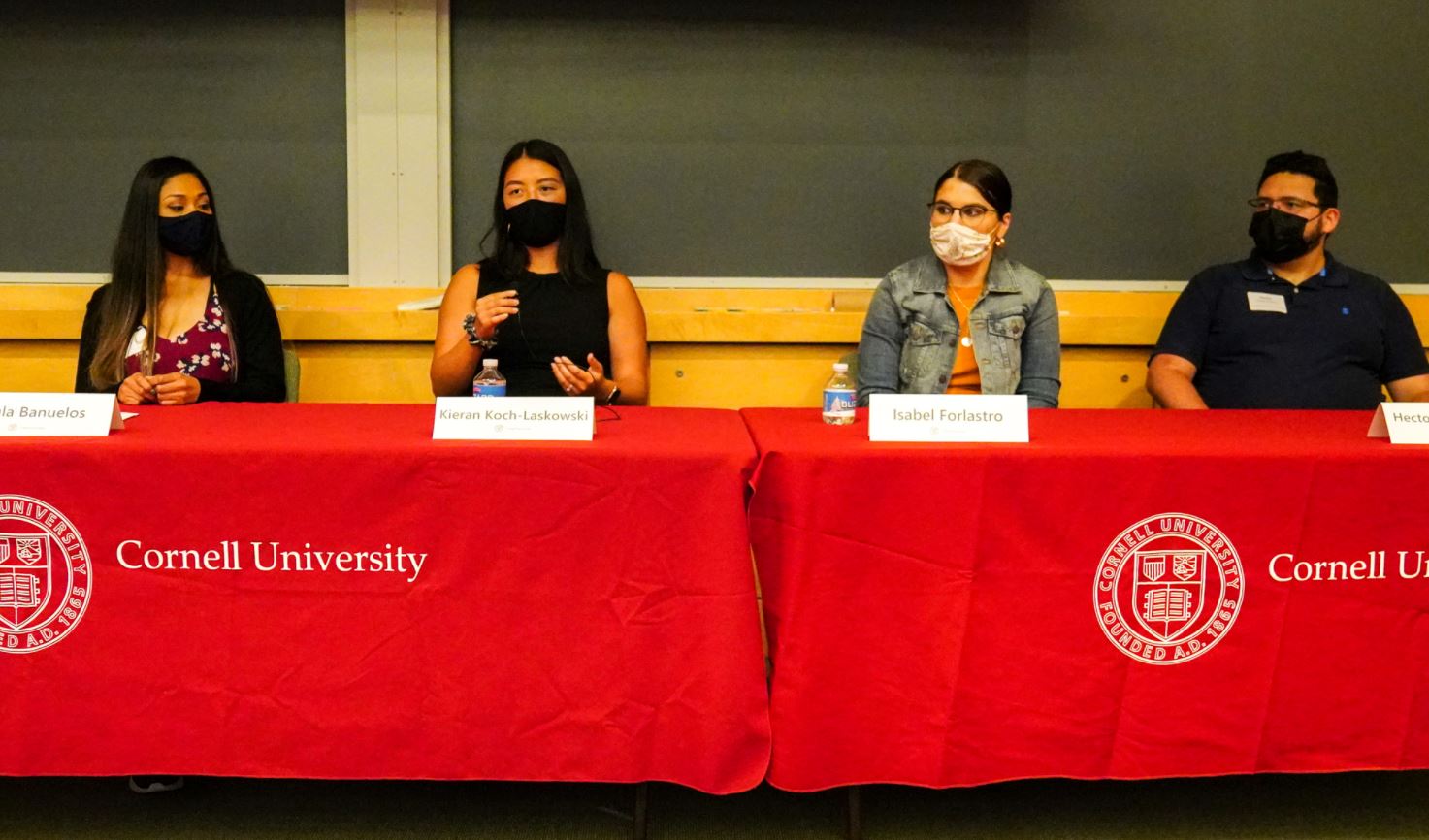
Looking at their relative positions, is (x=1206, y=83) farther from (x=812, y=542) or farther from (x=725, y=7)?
(x=812, y=542)

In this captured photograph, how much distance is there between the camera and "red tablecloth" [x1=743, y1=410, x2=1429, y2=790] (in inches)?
63.5

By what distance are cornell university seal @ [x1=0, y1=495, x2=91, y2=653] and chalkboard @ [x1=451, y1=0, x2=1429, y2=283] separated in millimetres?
1716

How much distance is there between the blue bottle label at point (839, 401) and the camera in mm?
1860

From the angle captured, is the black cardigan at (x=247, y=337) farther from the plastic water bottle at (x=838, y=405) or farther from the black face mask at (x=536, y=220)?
the plastic water bottle at (x=838, y=405)

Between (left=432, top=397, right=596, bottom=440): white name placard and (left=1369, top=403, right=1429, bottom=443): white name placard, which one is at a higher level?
(left=1369, top=403, right=1429, bottom=443): white name placard

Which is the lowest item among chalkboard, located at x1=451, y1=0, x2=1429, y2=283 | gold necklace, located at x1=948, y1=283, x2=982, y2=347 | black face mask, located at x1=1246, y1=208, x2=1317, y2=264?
gold necklace, located at x1=948, y1=283, x2=982, y2=347

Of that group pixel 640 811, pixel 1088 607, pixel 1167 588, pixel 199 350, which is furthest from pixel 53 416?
pixel 1167 588

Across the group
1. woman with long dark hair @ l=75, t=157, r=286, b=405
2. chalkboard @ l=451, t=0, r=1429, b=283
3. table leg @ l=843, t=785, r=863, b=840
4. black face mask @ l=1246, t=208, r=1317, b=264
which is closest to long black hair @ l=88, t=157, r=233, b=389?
woman with long dark hair @ l=75, t=157, r=286, b=405

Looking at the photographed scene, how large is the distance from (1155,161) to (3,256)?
325cm

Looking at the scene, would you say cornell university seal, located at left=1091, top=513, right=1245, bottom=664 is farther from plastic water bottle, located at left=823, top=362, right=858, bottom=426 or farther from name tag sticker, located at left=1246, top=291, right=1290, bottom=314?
name tag sticker, located at left=1246, top=291, right=1290, bottom=314

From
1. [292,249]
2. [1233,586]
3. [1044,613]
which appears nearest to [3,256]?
[292,249]

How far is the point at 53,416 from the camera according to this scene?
163cm

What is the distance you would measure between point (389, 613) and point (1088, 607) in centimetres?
102

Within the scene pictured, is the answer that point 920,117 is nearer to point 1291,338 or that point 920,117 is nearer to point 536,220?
point 1291,338
